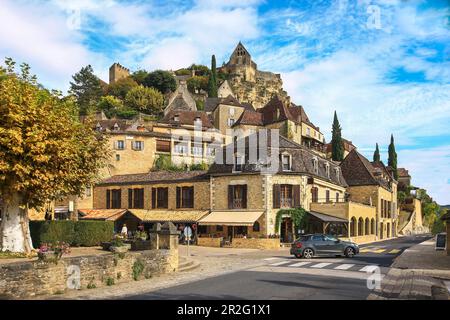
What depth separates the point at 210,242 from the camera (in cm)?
3925

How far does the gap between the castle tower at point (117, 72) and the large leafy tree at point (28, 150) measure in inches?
4385

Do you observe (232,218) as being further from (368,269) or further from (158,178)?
(368,269)

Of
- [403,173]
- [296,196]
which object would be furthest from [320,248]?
[403,173]

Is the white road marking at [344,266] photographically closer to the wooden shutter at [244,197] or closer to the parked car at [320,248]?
Result: the parked car at [320,248]

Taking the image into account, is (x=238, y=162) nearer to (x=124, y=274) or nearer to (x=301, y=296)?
(x=124, y=274)

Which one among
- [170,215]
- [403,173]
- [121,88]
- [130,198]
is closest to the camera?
[170,215]

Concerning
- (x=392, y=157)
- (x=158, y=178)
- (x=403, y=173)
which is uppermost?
(x=392, y=157)

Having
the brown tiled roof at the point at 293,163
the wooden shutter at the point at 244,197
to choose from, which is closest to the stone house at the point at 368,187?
the brown tiled roof at the point at 293,163

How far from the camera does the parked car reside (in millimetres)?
27141

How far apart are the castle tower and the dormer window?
326ft

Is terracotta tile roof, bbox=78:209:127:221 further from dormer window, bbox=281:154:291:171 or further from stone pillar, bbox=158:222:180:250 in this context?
stone pillar, bbox=158:222:180:250

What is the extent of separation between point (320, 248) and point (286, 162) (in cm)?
1342
